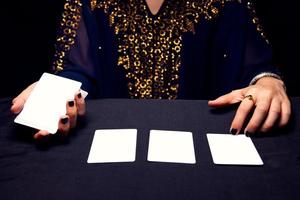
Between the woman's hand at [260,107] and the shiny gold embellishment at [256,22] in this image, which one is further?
the shiny gold embellishment at [256,22]

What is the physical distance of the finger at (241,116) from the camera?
2.40 ft

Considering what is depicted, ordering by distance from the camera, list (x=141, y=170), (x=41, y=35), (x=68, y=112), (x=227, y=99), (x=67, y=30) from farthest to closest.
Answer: (x=41, y=35) → (x=67, y=30) → (x=227, y=99) → (x=68, y=112) → (x=141, y=170)

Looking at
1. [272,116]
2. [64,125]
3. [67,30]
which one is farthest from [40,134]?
[67,30]

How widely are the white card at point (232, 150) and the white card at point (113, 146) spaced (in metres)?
0.15

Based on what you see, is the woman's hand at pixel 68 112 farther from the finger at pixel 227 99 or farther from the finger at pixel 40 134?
Answer: the finger at pixel 227 99

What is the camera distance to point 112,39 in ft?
3.95

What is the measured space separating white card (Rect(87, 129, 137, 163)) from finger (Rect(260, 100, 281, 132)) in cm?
26

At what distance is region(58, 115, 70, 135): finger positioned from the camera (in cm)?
68

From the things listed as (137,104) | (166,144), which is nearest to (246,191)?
(166,144)

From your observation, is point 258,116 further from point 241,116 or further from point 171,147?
point 171,147

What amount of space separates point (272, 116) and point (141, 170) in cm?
31

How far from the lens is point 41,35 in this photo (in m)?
1.37

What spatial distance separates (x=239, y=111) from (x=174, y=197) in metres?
0.29

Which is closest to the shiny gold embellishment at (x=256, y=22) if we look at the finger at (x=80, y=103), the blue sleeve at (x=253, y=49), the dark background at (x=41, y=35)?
the blue sleeve at (x=253, y=49)
